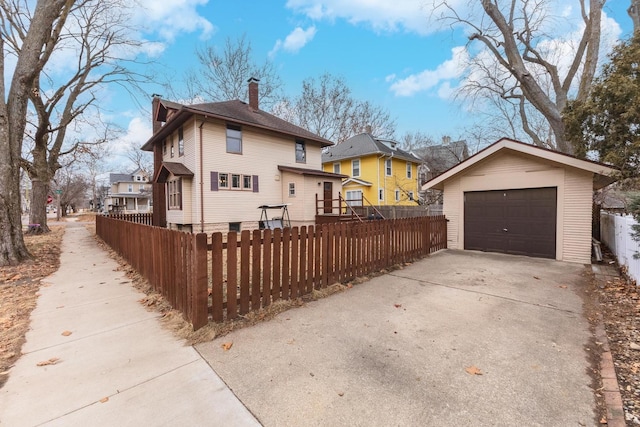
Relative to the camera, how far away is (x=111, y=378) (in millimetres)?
2582

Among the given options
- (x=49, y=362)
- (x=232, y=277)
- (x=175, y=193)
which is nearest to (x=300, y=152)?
(x=175, y=193)

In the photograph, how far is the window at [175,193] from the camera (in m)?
14.5

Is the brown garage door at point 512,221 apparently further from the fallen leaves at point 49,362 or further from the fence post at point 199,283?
the fallen leaves at point 49,362

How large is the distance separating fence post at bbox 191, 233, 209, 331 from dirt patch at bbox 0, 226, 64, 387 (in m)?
1.65

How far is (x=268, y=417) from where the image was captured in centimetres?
207

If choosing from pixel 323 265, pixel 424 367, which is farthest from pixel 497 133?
pixel 424 367

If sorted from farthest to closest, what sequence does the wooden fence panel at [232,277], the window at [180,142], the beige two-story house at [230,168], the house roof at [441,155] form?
1. the house roof at [441,155]
2. the window at [180,142]
3. the beige two-story house at [230,168]
4. the wooden fence panel at [232,277]

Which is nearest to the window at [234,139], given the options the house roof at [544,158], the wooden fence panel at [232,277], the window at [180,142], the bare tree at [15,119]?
the window at [180,142]

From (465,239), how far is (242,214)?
1081cm

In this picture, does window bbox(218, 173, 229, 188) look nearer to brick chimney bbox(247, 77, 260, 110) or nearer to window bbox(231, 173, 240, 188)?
window bbox(231, 173, 240, 188)

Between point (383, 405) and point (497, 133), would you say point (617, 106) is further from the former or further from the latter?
point (497, 133)

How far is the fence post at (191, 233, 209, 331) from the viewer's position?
337 cm

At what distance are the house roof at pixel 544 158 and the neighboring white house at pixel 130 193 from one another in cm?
5212

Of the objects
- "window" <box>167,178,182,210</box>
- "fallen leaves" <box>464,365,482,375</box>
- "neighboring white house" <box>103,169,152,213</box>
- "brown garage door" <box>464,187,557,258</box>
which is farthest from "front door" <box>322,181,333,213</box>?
"neighboring white house" <box>103,169,152,213</box>
